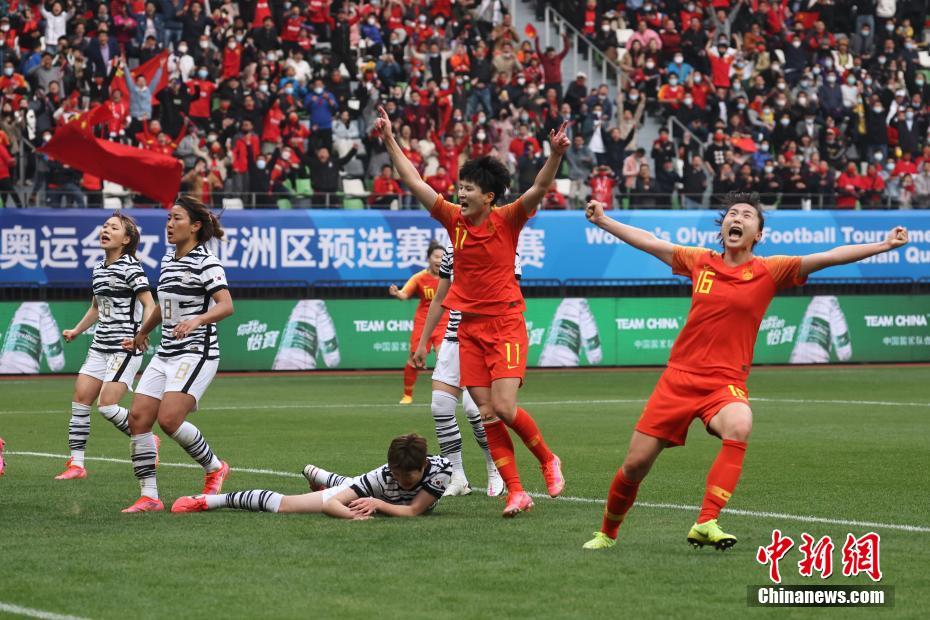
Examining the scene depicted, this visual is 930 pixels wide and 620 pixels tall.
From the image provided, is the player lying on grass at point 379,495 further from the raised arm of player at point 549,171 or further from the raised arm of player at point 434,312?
the raised arm of player at point 434,312

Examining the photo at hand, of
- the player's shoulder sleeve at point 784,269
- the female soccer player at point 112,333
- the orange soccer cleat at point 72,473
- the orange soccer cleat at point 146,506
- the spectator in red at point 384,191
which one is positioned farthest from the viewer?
the spectator in red at point 384,191

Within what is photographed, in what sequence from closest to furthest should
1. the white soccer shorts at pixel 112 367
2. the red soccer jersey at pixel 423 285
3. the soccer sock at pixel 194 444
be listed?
the soccer sock at pixel 194 444
the white soccer shorts at pixel 112 367
the red soccer jersey at pixel 423 285

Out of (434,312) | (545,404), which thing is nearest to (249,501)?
(434,312)

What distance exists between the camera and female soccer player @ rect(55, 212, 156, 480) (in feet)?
41.0

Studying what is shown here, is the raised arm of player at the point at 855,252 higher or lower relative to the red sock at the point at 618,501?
higher

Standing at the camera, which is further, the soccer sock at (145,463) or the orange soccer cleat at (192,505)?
the soccer sock at (145,463)

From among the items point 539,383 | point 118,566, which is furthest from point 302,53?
point 118,566

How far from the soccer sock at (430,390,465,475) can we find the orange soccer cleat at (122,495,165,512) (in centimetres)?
211

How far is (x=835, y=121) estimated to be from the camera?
34188 mm

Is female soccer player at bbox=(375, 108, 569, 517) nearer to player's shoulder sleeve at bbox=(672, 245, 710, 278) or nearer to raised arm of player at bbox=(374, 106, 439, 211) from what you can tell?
raised arm of player at bbox=(374, 106, 439, 211)

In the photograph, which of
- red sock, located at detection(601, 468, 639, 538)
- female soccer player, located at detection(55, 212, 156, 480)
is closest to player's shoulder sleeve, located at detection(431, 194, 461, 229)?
red sock, located at detection(601, 468, 639, 538)

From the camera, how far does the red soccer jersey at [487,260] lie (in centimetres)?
1003

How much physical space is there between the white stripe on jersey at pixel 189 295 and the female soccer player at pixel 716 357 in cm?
308

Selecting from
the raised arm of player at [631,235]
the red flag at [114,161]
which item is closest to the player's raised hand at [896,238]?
the raised arm of player at [631,235]
